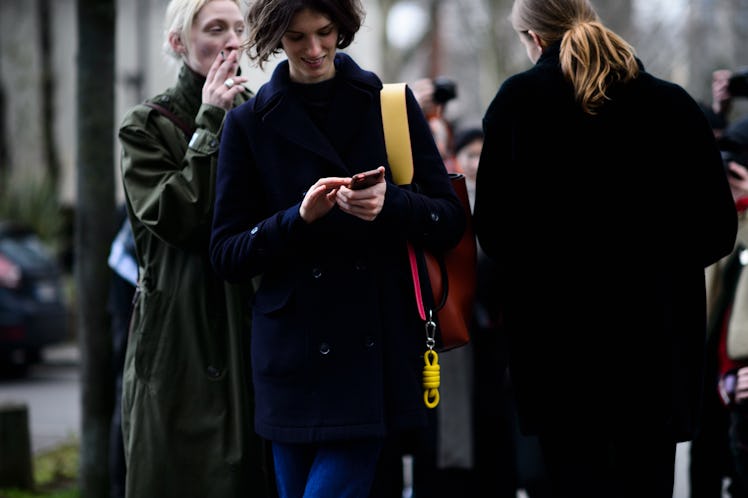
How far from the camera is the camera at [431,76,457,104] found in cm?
464

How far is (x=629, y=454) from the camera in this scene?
9.36 feet

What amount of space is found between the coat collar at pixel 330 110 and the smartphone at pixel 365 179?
256 mm

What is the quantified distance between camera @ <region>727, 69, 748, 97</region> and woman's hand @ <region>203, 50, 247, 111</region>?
2214 mm

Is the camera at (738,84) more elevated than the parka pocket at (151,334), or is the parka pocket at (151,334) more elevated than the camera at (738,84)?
the camera at (738,84)

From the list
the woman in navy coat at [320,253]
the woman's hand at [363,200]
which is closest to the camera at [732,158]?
the woman in navy coat at [320,253]

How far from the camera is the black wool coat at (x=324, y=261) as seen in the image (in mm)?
2734

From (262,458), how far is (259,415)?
0.35 metres

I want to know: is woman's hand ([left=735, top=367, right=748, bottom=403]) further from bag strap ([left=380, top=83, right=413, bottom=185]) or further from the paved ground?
the paved ground

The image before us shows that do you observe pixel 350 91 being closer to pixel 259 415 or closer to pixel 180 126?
pixel 180 126

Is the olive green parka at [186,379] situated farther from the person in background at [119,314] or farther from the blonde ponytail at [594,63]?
the person in background at [119,314]

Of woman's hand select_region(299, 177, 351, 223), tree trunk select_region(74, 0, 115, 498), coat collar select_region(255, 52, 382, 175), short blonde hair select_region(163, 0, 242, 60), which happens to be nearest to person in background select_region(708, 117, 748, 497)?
coat collar select_region(255, 52, 382, 175)

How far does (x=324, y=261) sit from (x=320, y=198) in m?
0.24

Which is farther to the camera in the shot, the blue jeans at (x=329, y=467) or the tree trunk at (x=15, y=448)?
the tree trunk at (x=15, y=448)

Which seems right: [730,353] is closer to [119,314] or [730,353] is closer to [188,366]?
[188,366]
